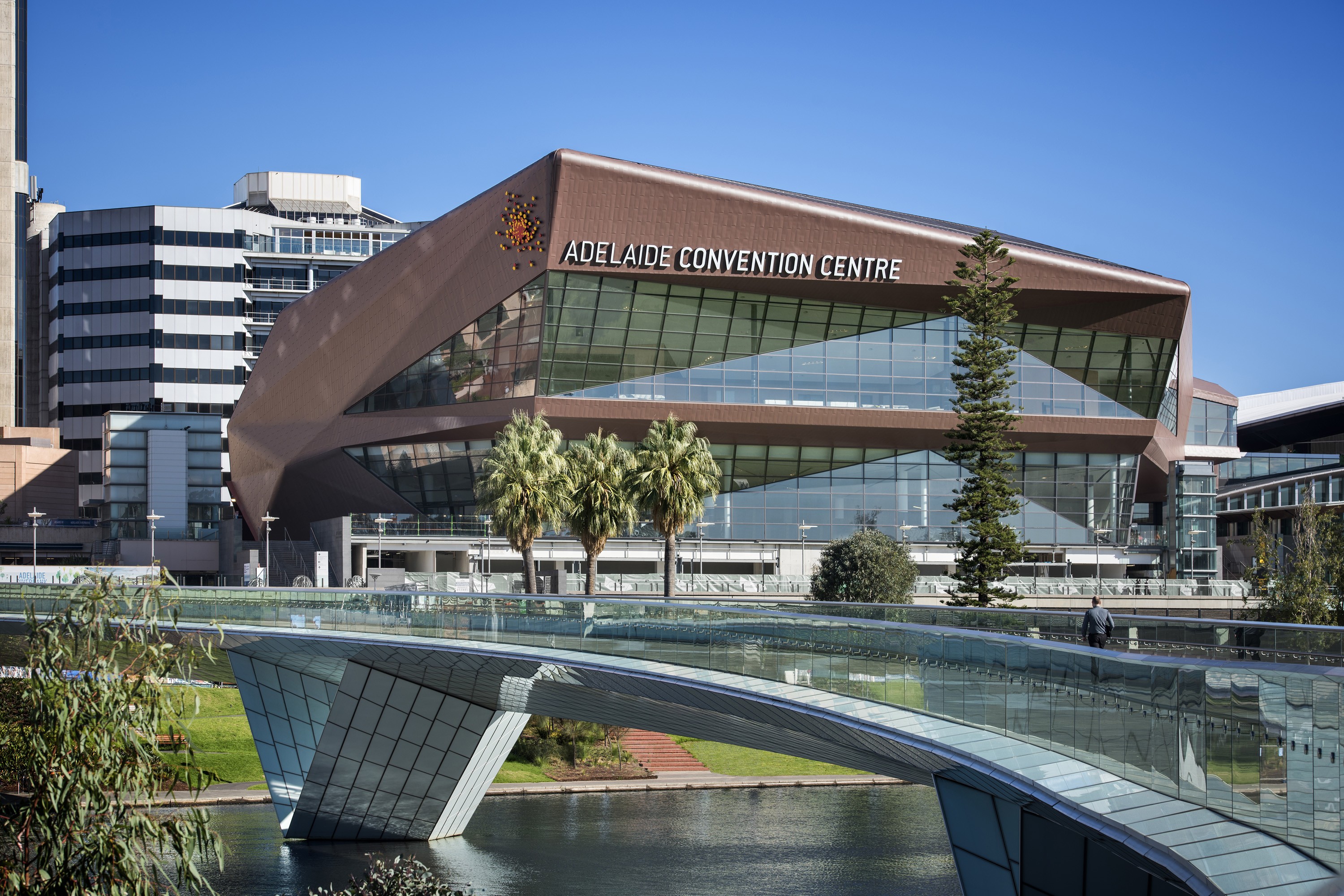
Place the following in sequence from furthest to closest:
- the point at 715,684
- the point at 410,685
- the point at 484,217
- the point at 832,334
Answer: the point at 832,334
the point at 484,217
the point at 410,685
the point at 715,684

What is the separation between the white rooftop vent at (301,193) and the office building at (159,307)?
21.6 m

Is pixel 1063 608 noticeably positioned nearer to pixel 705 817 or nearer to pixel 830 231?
pixel 830 231

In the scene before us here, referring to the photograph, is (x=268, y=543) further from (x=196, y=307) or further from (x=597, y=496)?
(x=196, y=307)

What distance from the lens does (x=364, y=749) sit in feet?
136

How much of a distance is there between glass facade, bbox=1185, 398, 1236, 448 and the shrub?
38974mm

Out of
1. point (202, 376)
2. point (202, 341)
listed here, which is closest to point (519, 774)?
point (202, 376)

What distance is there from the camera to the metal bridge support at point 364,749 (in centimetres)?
4091

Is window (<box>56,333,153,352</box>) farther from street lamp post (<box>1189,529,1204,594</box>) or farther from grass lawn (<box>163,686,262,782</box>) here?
street lamp post (<box>1189,529,1204,594</box>)

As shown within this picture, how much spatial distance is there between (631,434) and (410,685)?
111 ft

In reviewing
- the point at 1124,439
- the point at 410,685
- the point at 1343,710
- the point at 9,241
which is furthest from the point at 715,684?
the point at 9,241

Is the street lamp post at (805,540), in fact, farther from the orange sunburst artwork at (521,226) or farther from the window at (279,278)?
the window at (279,278)

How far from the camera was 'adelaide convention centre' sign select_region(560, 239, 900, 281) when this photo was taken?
2672 inches

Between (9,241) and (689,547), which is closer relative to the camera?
(689,547)

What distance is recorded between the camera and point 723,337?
238 ft
